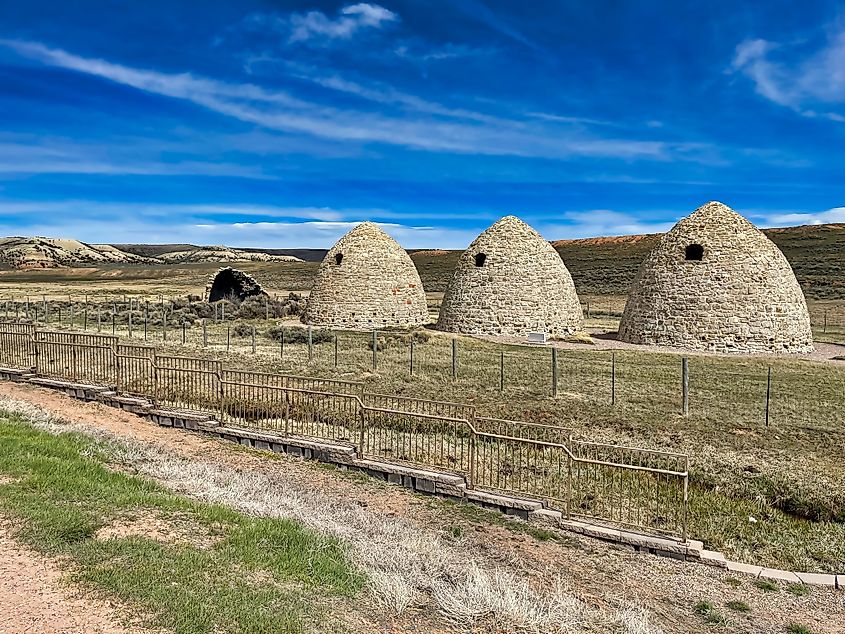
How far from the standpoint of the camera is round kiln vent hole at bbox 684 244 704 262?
2478 centimetres

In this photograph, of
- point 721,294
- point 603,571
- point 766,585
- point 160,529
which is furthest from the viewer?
point 721,294

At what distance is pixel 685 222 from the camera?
25.6 m

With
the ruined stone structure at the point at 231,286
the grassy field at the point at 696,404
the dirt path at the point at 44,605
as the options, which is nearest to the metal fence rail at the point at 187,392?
the grassy field at the point at 696,404

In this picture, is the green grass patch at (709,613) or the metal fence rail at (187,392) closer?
the green grass patch at (709,613)

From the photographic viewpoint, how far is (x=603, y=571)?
279 inches

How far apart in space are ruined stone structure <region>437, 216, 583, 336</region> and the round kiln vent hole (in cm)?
570

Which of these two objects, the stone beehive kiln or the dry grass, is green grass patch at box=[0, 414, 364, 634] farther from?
the stone beehive kiln

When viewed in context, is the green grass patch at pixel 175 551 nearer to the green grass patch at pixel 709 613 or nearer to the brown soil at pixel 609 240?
the green grass patch at pixel 709 613

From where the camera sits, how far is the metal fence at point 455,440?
887 cm

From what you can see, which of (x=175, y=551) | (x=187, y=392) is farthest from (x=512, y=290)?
(x=175, y=551)

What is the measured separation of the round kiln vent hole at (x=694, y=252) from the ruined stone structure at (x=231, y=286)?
26.3m

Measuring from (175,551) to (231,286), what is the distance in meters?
38.1

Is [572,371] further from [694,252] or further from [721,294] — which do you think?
[694,252]

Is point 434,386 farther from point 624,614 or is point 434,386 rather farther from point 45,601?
point 45,601
